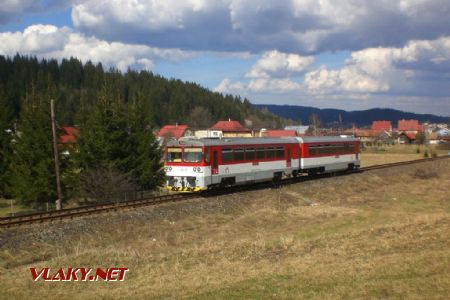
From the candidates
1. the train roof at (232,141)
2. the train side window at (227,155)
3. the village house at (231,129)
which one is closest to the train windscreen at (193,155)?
the train roof at (232,141)

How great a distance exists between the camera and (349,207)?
31.7 meters

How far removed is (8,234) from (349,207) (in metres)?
20.7

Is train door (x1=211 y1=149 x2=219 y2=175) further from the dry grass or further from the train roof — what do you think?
the dry grass

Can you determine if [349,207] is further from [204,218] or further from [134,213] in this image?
[134,213]

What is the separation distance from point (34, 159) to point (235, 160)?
1329cm

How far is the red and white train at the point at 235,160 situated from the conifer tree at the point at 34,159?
8.45 metres

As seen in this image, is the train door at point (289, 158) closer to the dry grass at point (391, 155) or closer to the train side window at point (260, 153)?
the train side window at point (260, 153)

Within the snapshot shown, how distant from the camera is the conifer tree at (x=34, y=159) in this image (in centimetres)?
3108

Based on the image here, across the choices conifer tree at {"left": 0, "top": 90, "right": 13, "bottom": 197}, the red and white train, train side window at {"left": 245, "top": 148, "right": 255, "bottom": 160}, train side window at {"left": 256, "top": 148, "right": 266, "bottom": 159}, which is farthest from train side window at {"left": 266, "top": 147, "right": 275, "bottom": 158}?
conifer tree at {"left": 0, "top": 90, "right": 13, "bottom": 197}

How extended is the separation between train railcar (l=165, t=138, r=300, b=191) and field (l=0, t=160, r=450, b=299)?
122cm

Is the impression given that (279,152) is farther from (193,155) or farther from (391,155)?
(391,155)

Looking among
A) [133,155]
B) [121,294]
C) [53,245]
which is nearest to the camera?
[121,294]

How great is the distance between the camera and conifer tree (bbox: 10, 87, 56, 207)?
31084 millimetres

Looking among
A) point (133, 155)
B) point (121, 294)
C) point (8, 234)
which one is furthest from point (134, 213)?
point (121, 294)
